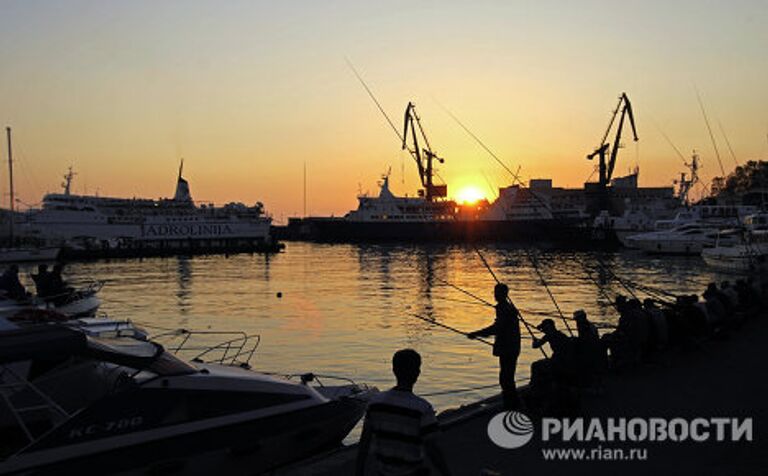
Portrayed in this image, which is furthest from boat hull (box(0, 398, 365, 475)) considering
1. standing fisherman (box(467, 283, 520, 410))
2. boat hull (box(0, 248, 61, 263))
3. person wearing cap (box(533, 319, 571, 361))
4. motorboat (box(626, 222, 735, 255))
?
boat hull (box(0, 248, 61, 263))

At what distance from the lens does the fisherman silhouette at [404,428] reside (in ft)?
15.2

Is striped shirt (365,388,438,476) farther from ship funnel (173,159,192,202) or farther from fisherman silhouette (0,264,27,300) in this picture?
ship funnel (173,159,192,202)

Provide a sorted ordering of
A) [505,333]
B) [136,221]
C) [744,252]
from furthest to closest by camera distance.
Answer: [136,221], [744,252], [505,333]

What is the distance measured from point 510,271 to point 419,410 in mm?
53626

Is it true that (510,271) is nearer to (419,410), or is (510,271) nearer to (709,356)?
(709,356)

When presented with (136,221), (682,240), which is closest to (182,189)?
(136,221)

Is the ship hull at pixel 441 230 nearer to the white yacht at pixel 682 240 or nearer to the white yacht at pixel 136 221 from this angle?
the white yacht at pixel 136 221

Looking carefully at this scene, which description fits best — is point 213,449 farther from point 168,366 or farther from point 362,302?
point 362,302

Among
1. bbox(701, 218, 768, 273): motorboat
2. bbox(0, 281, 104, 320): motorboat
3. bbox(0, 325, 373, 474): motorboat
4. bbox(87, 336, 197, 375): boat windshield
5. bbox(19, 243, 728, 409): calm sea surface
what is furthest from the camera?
bbox(701, 218, 768, 273): motorboat

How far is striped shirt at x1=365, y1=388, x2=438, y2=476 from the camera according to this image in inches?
182

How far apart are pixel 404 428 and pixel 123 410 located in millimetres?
4307

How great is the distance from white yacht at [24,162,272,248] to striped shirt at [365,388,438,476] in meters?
98.7

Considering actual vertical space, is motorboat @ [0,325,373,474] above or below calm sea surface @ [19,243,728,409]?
above

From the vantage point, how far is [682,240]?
71500 mm
